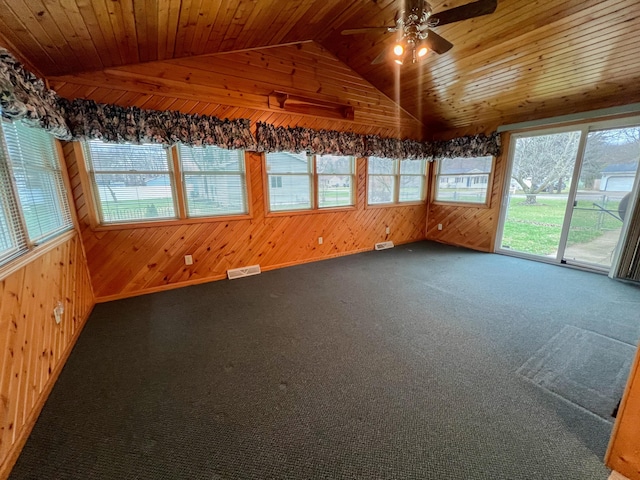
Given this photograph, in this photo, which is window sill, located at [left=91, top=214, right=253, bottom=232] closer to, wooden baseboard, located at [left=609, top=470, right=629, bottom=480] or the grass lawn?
wooden baseboard, located at [left=609, top=470, right=629, bottom=480]

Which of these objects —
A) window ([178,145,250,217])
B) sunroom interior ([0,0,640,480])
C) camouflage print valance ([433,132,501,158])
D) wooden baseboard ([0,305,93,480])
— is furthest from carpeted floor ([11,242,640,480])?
camouflage print valance ([433,132,501,158])

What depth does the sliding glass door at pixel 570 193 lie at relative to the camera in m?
3.45

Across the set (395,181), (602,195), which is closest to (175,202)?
(395,181)

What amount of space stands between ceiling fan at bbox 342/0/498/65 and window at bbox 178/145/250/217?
6.89ft

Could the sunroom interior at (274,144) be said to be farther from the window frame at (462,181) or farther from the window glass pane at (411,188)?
the window glass pane at (411,188)

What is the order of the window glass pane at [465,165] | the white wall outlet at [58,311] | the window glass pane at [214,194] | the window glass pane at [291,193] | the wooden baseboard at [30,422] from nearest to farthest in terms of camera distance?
the wooden baseboard at [30,422]
the white wall outlet at [58,311]
the window glass pane at [214,194]
the window glass pane at [291,193]
the window glass pane at [465,165]

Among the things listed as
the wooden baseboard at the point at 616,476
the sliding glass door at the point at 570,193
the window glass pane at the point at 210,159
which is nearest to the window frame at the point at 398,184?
the sliding glass door at the point at 570,193

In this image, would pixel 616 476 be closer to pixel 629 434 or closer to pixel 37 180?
pixel 629 434

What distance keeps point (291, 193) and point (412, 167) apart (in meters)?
2.84

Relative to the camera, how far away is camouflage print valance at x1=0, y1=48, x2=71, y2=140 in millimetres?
1581

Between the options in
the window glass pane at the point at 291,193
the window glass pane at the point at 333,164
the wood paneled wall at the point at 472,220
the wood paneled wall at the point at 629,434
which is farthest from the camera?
the wood paneled wall at the point at 472,220

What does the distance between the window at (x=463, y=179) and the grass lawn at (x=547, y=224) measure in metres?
0.61

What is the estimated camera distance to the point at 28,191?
193 centimetres

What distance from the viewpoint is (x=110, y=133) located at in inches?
104
